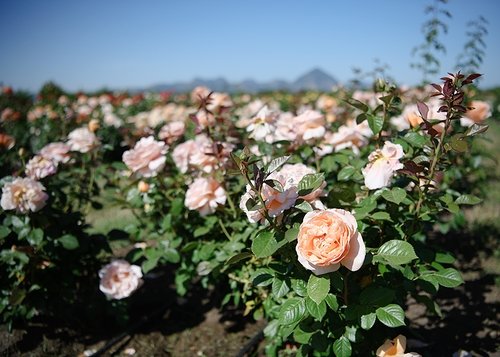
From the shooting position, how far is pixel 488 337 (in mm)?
1973

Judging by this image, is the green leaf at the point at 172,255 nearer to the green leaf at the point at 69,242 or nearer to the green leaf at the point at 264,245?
the green leaf at the point at 69,242

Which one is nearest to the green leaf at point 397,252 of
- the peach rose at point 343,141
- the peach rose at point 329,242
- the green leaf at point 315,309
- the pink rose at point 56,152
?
the peach rose at point 329,242

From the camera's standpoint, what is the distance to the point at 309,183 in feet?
3.97

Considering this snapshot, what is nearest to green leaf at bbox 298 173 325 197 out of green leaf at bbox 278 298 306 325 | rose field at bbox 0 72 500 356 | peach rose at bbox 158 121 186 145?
rose field at bbox 0 72 500 356

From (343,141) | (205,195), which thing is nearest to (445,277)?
(343,141)

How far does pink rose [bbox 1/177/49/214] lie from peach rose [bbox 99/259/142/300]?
1.83 feet

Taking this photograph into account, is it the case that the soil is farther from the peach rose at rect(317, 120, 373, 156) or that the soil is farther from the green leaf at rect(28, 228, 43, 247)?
the peach rose at rect(317, 120, 373, 156)

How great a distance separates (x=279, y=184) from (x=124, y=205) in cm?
143

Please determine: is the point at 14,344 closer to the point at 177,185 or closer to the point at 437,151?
the point at 177,185

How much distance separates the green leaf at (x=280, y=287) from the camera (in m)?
1.30

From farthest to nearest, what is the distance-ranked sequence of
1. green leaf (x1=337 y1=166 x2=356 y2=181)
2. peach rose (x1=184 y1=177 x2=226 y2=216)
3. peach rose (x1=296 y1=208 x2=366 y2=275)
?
peach rose (x1=184 y1=177 x2=226 y2=216) → green leaf (x1=337 y1=166 x2=356 y2=181) → peach rose (x1=296 y1=208 x2=366 y2=275)

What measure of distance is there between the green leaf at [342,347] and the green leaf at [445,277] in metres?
0.37

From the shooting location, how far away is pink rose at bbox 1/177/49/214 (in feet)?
5.63

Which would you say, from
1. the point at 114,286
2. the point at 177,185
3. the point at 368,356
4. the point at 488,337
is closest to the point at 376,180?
the point at 368,356
